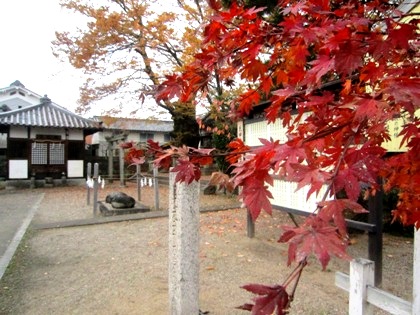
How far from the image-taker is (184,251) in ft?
10.4

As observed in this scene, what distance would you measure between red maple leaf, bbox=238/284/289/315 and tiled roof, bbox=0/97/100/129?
60.0ft

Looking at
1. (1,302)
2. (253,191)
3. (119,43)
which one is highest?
(119,43)

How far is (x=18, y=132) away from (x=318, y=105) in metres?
18.6

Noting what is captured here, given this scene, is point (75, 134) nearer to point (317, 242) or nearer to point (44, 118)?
point (44, 118)

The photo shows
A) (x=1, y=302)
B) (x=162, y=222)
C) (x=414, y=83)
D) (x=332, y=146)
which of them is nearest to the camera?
(x=414, y=83)

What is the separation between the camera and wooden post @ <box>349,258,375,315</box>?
1.83 m

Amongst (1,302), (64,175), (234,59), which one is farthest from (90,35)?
(234,59)

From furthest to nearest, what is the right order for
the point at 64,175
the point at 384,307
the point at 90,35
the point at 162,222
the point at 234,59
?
the point at 64,175, the point at 90,35, the point at 162,222, the point at 384,307, the point at 234,59

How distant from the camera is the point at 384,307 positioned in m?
1.79

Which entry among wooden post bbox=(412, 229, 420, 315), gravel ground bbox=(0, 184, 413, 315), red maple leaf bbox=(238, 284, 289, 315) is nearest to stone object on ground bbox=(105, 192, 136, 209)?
gravel ground bbox=(0, 184, 413, 315)

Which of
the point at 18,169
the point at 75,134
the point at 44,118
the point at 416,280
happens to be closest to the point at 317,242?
the point at 416,280

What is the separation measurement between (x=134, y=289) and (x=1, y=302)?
1.51 meters

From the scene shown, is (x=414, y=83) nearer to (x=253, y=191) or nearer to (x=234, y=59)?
(x=253, y=191)

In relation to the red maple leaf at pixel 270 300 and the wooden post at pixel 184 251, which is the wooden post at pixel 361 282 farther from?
the wooden post at pixel 184 251
